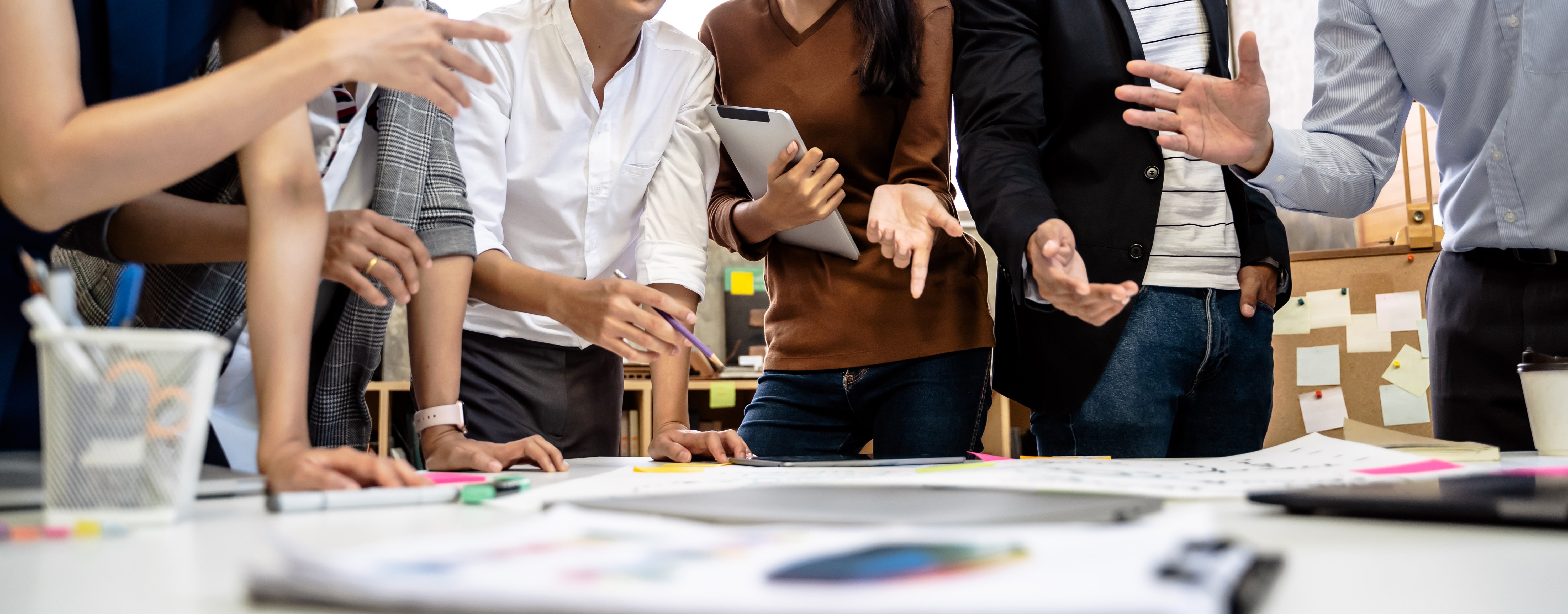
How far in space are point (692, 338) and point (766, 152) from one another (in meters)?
0.37

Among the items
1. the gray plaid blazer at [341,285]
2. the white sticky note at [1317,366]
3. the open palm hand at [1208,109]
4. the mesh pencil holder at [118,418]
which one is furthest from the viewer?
the white sticky note at [1317,366]

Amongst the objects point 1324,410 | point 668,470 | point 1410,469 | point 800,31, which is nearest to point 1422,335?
point 1324,410

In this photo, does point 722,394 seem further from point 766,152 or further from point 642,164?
point 766,152

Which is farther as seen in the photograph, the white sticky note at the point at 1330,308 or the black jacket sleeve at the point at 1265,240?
the white sticky note at the point at 1330,308

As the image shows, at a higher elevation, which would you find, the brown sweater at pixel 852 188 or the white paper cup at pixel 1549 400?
the brown sweater at pixel 852 188

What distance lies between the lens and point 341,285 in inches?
43.5

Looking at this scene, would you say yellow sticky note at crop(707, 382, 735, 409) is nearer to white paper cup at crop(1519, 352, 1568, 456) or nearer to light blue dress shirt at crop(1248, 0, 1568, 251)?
light blue dress shirt at crop(1248, 0, 1568, 251)

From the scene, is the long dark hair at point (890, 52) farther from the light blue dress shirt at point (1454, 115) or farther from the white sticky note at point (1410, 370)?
the white sticky note at point (1410, 370)

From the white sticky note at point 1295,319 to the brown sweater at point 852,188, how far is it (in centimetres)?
155

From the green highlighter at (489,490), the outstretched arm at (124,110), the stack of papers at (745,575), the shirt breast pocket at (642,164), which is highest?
the shirt breast pocket at (642,164)

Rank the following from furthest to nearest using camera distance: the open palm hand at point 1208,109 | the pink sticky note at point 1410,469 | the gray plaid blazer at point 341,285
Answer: the open palm hand at point 1208,109, the gray plaid blazer at point 341,285, the pink sticky note at point 1410,469

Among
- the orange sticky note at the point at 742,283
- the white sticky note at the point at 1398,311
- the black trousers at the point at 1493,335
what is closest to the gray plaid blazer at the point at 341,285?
the black trousers at the point at 1493,335

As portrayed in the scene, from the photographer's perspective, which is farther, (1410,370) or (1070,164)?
(1410,370)

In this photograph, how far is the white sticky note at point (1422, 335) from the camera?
96.0 inches
